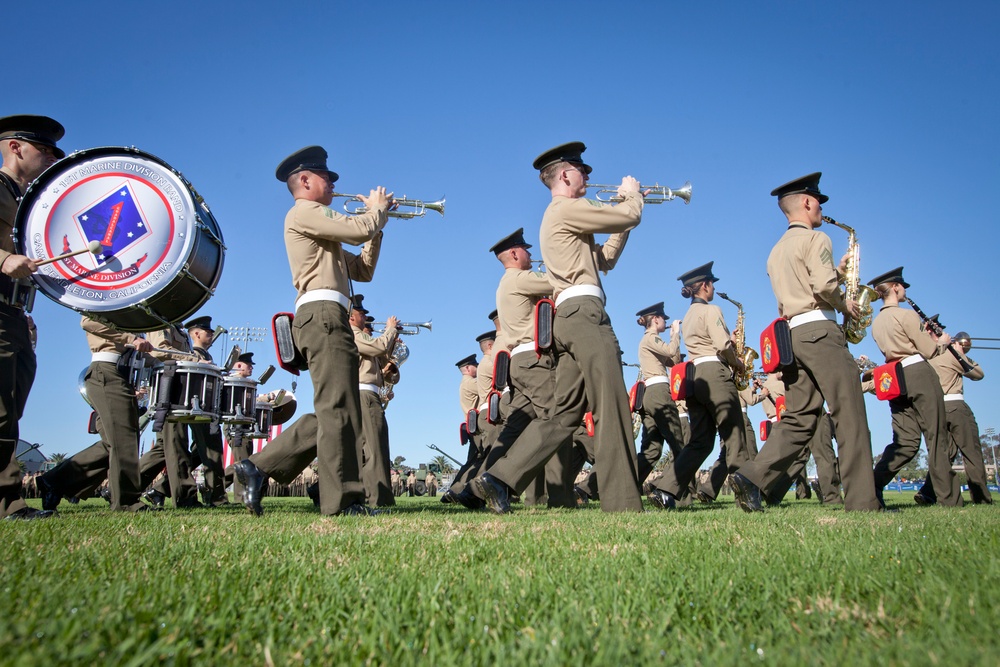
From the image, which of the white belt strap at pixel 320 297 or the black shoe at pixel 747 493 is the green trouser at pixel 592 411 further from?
the white belt strap at pixel 320 297

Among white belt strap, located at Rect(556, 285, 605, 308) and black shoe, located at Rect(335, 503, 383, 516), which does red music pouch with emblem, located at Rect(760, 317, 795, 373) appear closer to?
white belt strap, located at Rect(556, 285, 605, 308)

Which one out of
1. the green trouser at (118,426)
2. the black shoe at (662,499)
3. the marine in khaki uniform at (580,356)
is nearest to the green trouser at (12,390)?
the green trouser at (118,426)

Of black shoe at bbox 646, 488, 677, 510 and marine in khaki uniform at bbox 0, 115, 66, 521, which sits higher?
marine in khaki uniform at bbox 0, 115, 66, 521

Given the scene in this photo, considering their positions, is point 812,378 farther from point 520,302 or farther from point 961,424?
point 961,424

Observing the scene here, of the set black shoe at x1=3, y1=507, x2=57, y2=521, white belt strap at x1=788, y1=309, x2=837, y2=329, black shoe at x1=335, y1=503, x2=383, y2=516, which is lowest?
black shoe at x1=335, y1=503, x2=383, y2=516

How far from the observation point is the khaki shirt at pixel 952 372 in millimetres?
8570

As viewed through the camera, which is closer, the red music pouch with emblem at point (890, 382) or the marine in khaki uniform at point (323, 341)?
the marine in khaki uniform at point (323, 341)

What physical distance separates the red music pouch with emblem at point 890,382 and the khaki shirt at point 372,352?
570 cm

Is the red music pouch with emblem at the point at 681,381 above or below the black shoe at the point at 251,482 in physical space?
above

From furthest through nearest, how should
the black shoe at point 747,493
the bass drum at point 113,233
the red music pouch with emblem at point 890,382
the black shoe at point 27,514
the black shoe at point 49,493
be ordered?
the red music pouch with emblem at point 890,382 → the black shoe at point 49,493 → the black shoe at point 747,493 → the black shoe at point 27,514 → the bass drum at point 113,233

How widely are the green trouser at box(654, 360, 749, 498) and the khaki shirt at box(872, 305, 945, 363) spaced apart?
6.41ft

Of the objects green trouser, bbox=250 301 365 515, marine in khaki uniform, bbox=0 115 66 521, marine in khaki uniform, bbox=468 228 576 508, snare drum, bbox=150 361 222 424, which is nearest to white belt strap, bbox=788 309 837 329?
marine in khaki uniform, bbox=468 228 576 508

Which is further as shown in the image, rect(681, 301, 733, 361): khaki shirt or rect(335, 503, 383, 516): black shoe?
rect(681, 301, 733, 361): khaki shirt

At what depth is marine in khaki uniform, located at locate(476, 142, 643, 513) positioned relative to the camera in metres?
5.30
